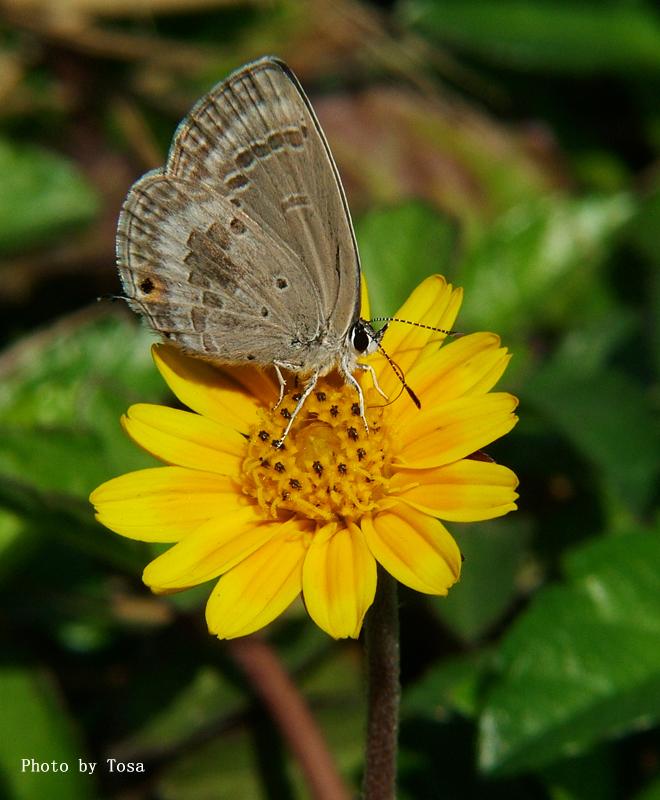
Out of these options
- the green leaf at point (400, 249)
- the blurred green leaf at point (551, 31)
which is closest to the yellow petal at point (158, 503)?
the green leaf at point (400, 249)

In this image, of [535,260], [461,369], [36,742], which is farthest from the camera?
[535,260]

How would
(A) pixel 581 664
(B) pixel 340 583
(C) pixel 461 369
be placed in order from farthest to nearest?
(A) pixel 581 664 → (C) pixel 461 369 → (B) pixel 340 583

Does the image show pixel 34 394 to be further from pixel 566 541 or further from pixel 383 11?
pixel 383 11

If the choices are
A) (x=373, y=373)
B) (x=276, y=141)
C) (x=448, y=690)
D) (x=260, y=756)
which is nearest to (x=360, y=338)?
(x=373, y=373)

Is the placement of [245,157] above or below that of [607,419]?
above

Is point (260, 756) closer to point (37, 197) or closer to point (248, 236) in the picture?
point (248, 236)

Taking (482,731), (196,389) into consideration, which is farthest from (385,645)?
(196,389)

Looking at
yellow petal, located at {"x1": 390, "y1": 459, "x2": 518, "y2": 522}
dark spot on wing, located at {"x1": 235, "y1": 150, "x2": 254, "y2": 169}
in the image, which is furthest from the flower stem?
dark spot on wing, located at {"x1": 235, "y1": 150, "x2": 254, "y2": 169}
